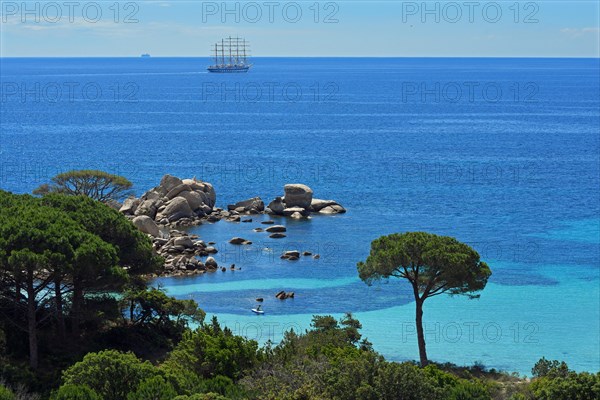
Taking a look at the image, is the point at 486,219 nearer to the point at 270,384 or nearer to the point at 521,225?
the point at 521,225

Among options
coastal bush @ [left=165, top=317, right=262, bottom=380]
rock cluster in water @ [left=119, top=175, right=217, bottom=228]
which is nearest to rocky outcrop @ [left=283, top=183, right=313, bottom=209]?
rock cluster in water @ [left=119, top=175, right=217, bottom=228]

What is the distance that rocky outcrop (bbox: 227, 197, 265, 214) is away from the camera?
68.5 metres

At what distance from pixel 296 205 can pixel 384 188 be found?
1615 centimetres

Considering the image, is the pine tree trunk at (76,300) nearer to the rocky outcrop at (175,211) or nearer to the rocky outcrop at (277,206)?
the rocky outcrop at (175,211)

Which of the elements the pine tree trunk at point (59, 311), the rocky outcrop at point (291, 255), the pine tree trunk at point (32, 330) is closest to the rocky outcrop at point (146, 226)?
the rocky outcrop at point (291, 255)

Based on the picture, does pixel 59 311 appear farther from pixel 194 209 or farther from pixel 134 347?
pixel 194 209

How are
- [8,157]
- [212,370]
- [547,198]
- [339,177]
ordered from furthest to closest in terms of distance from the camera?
[8,157]
[339,177]
[547,198]
[212,370]

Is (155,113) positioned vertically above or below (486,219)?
above

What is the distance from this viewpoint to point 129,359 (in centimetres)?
2391

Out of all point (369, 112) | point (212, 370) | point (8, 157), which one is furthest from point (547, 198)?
point (369, 112)

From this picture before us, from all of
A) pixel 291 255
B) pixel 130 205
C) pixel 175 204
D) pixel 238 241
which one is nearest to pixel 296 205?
pixel 175 204

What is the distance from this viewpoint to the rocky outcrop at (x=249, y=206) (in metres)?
68.5

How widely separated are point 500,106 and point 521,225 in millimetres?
113871

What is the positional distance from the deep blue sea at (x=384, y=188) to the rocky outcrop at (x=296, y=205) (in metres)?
1.79
